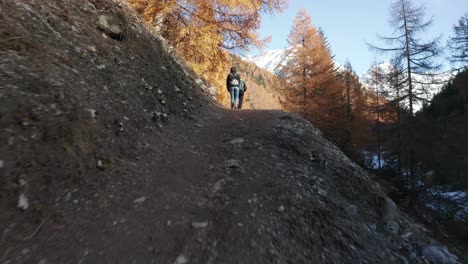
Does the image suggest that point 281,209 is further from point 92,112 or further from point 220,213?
point 92,112

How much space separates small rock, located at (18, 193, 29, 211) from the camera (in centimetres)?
→ 291

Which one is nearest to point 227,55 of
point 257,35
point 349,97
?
point 257,35

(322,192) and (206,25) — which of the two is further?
(206,25)

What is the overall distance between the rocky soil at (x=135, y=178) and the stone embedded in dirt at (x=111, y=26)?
0.14 feet

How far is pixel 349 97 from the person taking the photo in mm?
36250

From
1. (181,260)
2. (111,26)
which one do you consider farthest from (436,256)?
(111,26)

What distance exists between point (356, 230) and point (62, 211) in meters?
3.66

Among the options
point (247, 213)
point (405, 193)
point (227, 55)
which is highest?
point (227, 55)

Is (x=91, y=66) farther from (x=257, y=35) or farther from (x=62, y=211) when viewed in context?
(x=257, y=35)

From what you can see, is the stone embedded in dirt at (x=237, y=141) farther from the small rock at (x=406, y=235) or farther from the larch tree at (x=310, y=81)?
the larch tree at (x=310, y=81)

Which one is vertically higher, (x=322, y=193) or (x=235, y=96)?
(x=235, y=96)

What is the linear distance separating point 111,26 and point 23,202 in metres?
5.00

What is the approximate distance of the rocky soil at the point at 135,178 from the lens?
3.03 meters

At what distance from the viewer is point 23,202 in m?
2.94
